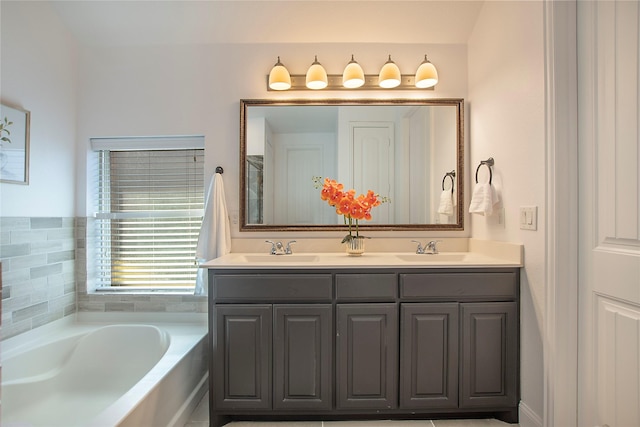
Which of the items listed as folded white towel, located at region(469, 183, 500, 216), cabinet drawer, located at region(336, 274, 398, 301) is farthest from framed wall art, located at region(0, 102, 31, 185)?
folded white towel, located at region(469, 183, 500, 216)

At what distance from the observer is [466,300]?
1.84 meters

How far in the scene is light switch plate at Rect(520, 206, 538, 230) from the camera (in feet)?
5.58

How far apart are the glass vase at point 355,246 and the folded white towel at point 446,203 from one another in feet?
2.05

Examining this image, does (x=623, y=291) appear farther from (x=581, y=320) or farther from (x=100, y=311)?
(x=100, y=311)

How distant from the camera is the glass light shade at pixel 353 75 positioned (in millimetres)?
2250

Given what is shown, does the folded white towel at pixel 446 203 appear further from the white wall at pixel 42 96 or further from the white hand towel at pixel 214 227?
the white wall at pixel 42 96

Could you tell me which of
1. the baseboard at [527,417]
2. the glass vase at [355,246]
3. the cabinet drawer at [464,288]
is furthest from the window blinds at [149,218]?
the baseboard at [527,417]

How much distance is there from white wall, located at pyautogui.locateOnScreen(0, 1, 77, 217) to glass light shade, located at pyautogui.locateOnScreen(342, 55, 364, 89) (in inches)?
73.5

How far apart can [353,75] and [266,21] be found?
0.68 m

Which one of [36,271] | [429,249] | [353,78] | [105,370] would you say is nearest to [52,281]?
[36,271]

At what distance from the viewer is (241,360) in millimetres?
1814

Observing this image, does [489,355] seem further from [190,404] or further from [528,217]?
[190,404]

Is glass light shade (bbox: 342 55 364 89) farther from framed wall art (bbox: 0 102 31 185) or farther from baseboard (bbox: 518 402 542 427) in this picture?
baseboard (bbox: 518 402 542 427)

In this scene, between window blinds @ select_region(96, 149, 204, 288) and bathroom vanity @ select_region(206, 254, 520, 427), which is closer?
bathroom vanity @ select_region(206, 254, 520, 427)
